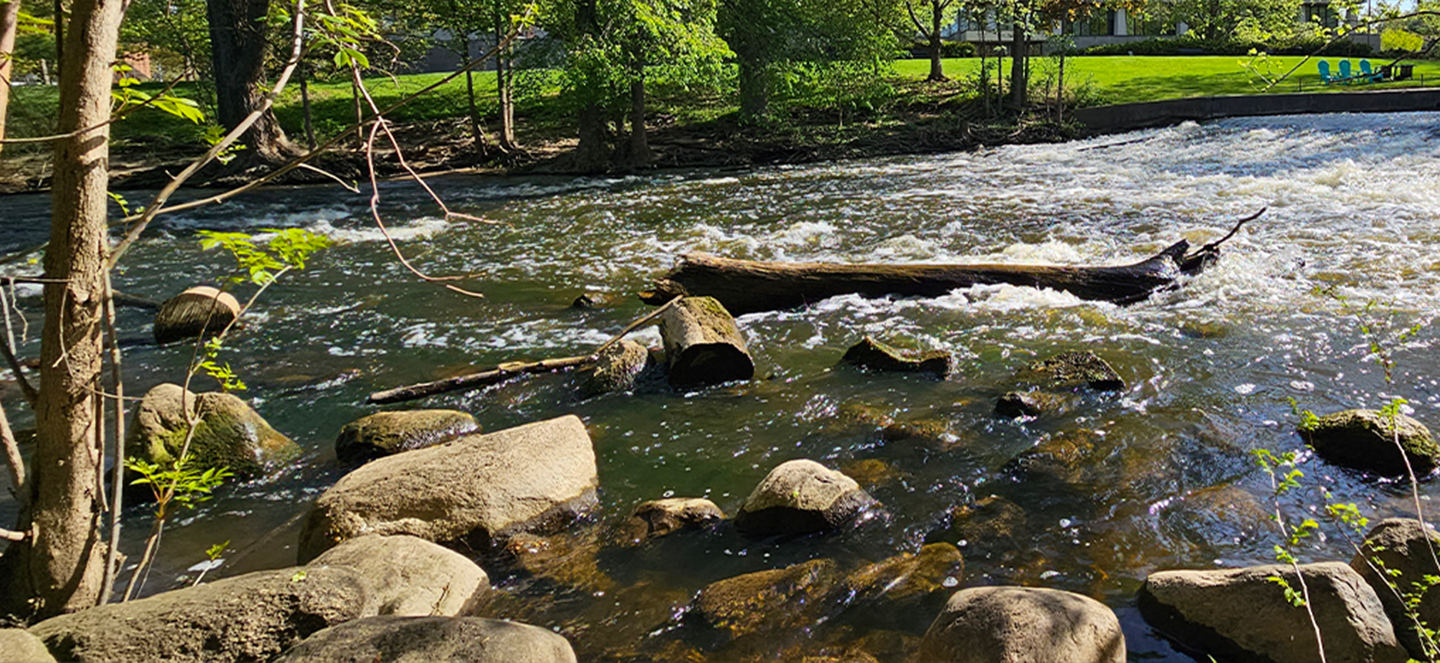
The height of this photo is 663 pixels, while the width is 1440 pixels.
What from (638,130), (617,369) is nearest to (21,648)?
(617,369)

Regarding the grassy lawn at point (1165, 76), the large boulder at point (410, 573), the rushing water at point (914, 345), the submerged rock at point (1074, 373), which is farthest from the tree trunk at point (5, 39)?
the grassy lawn at point (1165, 76)

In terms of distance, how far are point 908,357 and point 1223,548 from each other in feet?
11.0

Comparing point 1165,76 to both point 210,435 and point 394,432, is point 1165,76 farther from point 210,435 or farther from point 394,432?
point 210,435

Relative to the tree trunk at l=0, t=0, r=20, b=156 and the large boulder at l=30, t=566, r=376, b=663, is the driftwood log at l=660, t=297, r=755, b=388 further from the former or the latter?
the tree trunk at l=0, t=0, r=20, b=156

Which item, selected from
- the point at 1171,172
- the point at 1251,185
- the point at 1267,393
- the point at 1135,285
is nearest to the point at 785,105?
the point at 1171,172

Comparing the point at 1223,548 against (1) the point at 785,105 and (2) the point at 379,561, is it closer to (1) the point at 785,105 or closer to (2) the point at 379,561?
(2) the point at 379,561

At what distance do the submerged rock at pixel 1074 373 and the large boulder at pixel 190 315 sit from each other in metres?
7.81

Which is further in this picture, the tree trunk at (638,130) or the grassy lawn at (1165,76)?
the grassy lawn at (1165,76)

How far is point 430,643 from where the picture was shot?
10.4 ft

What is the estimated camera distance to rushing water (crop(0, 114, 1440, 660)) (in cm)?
462

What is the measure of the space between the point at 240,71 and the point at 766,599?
2416 centimetres

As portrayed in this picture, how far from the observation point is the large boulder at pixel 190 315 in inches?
363

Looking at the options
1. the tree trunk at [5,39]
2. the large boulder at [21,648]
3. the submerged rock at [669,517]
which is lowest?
the submerged rock at [669,517]

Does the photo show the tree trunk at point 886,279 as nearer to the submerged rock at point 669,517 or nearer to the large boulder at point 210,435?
the large boulder at point 210,435
